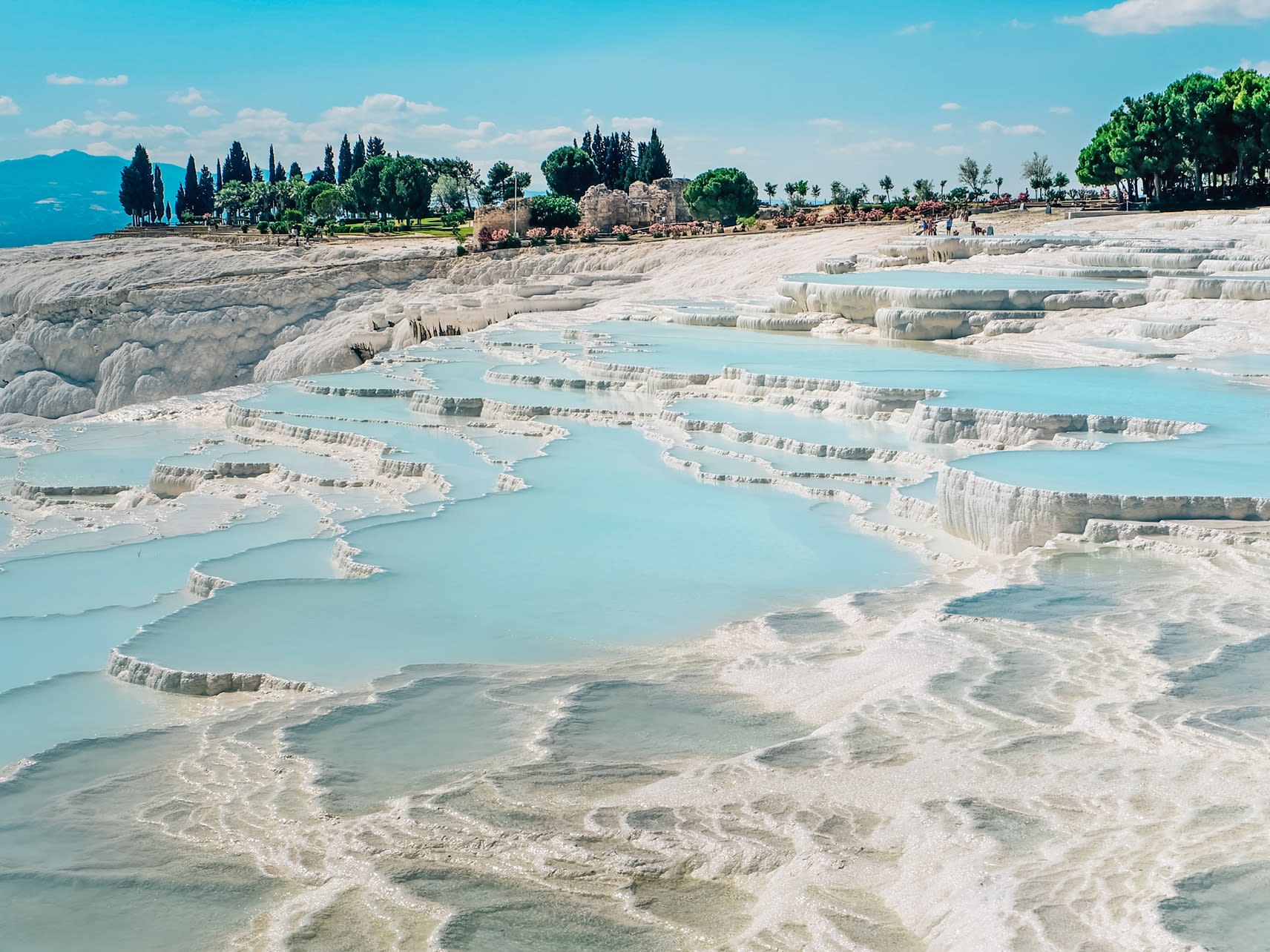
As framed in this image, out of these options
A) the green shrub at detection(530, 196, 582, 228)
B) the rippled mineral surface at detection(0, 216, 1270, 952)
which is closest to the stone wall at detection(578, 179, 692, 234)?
the green shrub at detection(530, 196, 582, 228)

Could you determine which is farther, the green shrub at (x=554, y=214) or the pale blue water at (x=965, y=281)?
the green shrub at (x=554, y=214)

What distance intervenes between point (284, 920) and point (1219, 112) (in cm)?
3111

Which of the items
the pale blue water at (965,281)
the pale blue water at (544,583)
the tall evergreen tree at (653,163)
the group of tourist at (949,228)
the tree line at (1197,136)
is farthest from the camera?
the tall evergreen tree at (653,163)

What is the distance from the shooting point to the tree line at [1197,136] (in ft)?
96.6

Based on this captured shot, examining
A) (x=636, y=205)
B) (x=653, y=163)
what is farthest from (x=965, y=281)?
(x=653, y=163)

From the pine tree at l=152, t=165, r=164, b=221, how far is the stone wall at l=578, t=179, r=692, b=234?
24.7 metres

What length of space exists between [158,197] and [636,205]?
91.7 feet

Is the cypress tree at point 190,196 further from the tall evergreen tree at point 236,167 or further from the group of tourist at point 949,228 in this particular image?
the group of tourist at point 949,228

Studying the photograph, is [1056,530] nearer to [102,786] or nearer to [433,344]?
[102,786]

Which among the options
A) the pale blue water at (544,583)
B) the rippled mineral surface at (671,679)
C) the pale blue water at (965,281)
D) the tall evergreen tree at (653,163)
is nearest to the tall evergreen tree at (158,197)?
the tall evergreen tree at (653,163)

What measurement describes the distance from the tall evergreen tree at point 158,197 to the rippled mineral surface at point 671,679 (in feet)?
162

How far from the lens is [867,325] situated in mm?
17266

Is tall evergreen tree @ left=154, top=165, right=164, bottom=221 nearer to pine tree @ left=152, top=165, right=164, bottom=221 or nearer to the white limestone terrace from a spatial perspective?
pine tree @ left=152, top=165, right=164, bottom=221

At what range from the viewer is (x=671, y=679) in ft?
18.4
